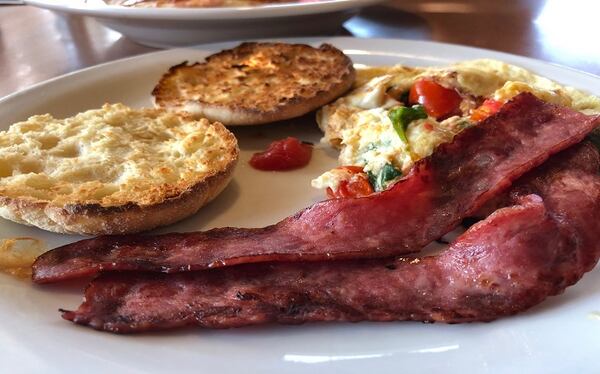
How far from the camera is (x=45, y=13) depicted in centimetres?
502

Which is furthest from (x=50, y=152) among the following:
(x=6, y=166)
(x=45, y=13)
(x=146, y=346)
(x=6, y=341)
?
(x=45, y=13)

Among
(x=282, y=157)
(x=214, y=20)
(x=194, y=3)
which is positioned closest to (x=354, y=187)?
(x=282, y=157)

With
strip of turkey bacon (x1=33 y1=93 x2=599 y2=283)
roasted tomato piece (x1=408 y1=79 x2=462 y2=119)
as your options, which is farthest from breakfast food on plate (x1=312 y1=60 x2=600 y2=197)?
strip of turkey bacon (x1=33 y1=93 x2=599 y2=283)

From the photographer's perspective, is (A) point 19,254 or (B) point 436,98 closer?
(A) point 19,254

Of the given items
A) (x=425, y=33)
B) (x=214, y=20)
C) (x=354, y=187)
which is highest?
(x=214, y=20)

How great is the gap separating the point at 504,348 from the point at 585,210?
507 millimetres

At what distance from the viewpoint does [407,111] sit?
213 centimetres

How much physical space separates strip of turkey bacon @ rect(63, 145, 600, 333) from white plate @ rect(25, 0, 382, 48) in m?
1.92

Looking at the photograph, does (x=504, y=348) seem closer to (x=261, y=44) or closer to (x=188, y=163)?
(x=188, y=163)

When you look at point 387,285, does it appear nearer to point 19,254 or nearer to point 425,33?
point 19,254


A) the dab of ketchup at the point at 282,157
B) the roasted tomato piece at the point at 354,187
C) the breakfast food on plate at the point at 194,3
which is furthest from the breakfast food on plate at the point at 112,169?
the breakfast food on plate at the point at 194,3

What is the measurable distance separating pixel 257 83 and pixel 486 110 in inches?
40.2

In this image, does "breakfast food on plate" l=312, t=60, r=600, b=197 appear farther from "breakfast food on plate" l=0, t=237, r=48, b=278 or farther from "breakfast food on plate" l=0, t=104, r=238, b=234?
"breakfast food on plate" l=0, t=237, r=48, b=278

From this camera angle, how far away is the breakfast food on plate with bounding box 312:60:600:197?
202 centimetres
